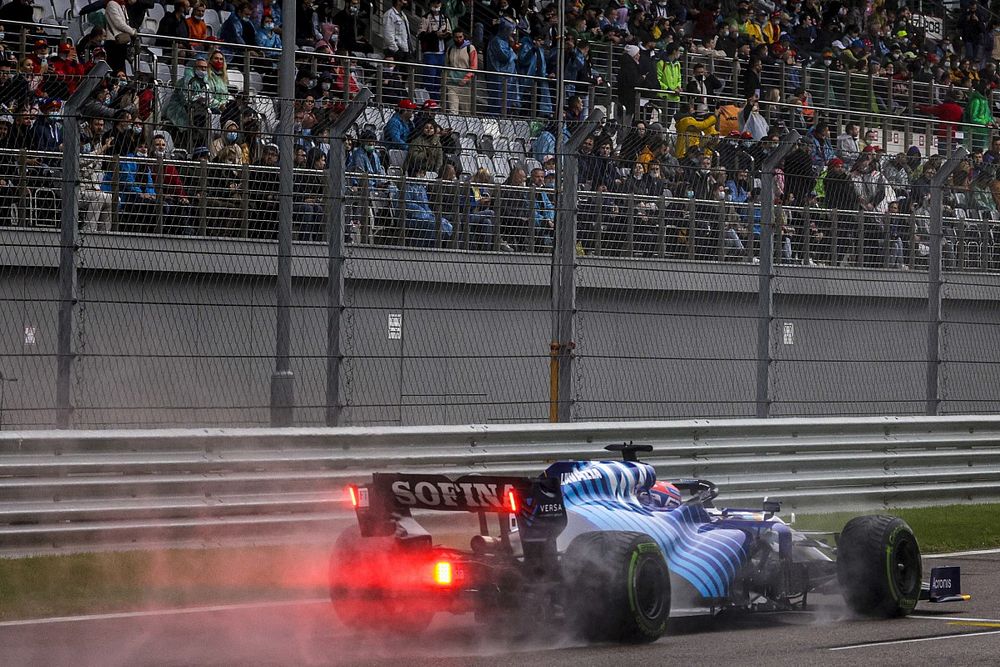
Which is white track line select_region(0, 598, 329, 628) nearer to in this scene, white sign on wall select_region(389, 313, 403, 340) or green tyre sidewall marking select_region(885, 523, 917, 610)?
green tyre sidewall marking select_region(885, 523, 917, 610)

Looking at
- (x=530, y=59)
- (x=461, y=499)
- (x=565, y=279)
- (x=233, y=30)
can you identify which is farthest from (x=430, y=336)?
(x=530, y=59)

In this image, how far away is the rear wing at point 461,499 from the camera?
23.9 ft

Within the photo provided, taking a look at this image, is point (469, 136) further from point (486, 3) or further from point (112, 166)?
point (486, 3)

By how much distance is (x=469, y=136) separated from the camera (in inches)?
513

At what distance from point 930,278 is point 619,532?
8.02 meters

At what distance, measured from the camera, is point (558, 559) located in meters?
7.36

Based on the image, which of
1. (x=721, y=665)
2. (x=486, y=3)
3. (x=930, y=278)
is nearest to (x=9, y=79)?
(x=721, y=665)

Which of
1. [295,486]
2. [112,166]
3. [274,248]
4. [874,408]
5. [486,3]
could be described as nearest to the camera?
[295,486]

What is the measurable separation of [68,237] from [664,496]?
14.8 ft

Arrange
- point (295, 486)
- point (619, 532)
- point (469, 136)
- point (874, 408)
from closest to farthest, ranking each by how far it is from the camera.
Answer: point (619, 532) < point (295, 486) < point (469, 136) < point (874, 408)

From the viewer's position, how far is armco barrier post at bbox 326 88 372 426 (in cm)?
1122


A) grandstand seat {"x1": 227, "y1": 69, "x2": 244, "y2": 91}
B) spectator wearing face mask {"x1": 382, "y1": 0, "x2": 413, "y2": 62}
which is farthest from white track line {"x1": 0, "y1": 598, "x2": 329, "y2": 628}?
spectator wearing face mask {"x1": 382, "y1": 0, "x2": 413, "y2": 62}

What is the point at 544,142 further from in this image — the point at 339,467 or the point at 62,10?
the point at 62,10

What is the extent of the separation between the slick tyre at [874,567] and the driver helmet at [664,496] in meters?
0.92
